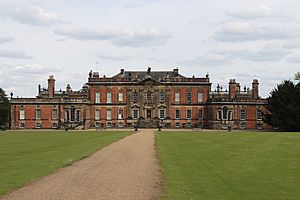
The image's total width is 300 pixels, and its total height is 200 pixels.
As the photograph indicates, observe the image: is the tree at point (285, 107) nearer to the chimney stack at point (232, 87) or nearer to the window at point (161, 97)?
the chimney stack at point (232, 87)

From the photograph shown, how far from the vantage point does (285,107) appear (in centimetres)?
6225

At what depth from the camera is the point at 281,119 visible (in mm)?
63188

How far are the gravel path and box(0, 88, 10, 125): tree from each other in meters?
55.1

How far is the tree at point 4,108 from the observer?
236 ft

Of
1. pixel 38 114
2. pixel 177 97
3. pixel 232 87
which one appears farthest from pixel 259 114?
pixel 38 114

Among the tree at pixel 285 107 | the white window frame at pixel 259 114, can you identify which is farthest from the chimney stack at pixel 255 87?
the tree at pixel 285 107

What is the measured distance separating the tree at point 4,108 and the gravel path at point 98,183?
181 ft

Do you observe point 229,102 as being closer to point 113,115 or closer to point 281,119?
point 281,119

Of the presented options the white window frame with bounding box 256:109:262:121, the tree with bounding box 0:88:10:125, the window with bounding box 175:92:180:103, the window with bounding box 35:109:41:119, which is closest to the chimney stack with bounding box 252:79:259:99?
the white window frame with bounding box 256:109:262:121

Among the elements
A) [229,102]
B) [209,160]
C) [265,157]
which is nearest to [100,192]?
[209,160]

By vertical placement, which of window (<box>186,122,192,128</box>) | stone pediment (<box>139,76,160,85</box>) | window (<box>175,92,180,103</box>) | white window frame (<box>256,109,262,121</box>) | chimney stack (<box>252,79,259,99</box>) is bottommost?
window (<box>186,122,192,128</box>)

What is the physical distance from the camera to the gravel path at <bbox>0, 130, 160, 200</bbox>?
1198 cm

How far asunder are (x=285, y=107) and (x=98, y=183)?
51458 millimetres

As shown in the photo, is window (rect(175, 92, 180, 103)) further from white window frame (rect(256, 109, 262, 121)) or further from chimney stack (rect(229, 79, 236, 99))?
white window frame (rect(256, 109, 262, 121))
